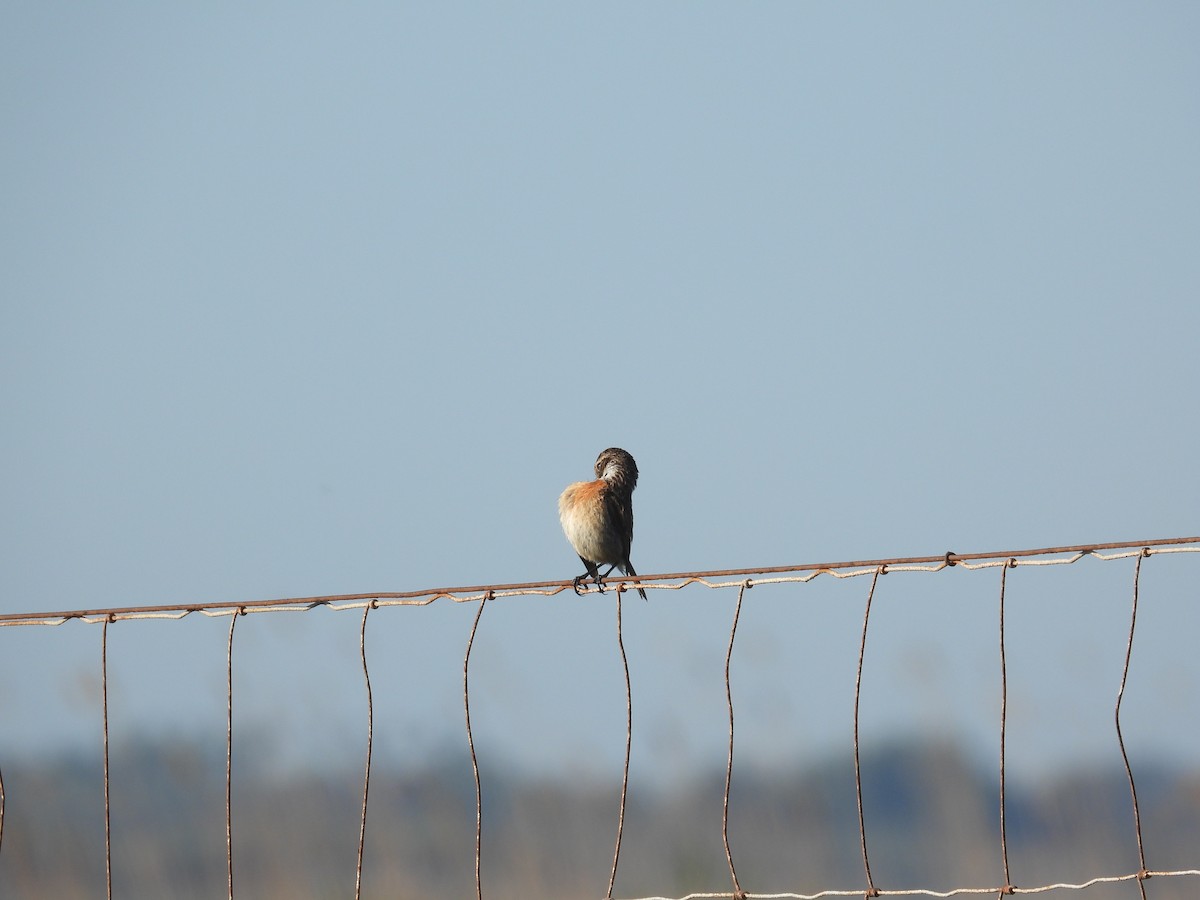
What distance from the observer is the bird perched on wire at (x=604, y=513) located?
7473 millimetres

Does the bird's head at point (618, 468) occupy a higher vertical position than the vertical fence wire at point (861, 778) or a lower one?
higher

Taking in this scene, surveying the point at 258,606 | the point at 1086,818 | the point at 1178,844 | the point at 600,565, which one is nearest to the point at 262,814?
the point at 258,606

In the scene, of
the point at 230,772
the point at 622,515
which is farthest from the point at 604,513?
the point at 230,772

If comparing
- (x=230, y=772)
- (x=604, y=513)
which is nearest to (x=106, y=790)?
(x=230, y=772)

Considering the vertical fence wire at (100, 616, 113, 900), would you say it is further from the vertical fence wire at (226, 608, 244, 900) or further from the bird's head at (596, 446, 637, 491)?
the bird's head at (596, 446, 637, 491)

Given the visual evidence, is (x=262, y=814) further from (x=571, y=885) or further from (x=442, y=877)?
(x=571, y=885)

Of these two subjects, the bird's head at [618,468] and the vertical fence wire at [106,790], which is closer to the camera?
the vertical fence wire at [106,790]

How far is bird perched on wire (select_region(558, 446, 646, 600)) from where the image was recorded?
7473mm

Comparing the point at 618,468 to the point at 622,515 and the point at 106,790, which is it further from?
the point at 106,790

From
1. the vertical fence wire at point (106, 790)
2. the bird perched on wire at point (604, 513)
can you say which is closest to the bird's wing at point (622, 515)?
the bird perched on wire at point (604, 513)

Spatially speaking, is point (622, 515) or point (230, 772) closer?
point (230, 772)

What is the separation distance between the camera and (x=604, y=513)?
746cm

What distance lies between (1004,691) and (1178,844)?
269 centimetres

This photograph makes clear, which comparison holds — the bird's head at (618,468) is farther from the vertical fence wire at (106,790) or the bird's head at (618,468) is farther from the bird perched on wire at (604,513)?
the vertical fence wire at (106,790)
